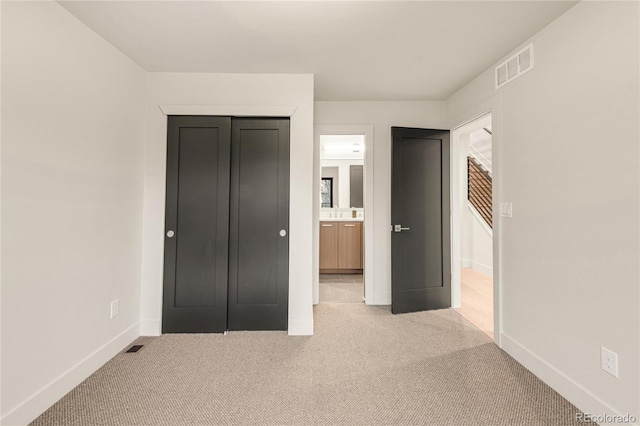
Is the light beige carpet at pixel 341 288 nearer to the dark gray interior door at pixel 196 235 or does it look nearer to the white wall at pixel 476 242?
the dark gray interior door at pixel 196 235

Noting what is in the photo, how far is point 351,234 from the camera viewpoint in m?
5.03

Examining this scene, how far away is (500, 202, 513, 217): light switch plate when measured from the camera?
2303 millimetres

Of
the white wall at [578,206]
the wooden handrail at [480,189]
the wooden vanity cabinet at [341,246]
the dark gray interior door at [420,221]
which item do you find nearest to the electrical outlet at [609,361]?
the white wall at [578,206]

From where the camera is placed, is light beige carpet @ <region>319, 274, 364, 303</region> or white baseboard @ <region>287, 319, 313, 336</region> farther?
light beige carpet @ <region>319, 274, 364, 303</region>

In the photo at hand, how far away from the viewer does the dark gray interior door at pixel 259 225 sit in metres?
2.67

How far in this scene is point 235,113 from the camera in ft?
8.71

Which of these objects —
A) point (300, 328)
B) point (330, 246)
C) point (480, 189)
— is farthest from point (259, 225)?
point (480, 189)

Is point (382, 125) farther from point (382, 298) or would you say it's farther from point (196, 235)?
point (196, 235)

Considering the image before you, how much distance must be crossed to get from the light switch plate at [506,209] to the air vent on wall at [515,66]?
1.02 meters

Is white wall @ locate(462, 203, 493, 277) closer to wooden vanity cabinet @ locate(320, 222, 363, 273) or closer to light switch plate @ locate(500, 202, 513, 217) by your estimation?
wooden vanity cabinet @ locate(320, 222, 363, 273)

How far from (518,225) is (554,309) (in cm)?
64

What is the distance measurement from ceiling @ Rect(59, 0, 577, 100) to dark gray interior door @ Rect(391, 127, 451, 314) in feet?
2.50

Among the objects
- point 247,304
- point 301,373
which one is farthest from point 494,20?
point 247,304

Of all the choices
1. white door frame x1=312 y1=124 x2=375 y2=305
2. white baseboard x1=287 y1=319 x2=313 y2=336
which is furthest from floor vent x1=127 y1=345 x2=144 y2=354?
white door frame x1=312 y1=124 x2=375 y2=305
